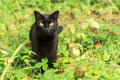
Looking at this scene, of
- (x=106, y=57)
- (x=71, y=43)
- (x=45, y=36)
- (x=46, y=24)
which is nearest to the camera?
(x=46, y=24)

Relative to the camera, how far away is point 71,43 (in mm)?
5895

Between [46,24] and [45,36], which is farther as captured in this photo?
[45,36]

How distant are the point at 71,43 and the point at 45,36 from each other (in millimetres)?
958

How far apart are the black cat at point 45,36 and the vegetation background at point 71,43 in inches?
5.6

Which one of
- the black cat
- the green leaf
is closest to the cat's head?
the black cat

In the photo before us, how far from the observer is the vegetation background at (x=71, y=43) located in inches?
185

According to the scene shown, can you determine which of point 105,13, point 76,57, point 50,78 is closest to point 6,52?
point 50,78

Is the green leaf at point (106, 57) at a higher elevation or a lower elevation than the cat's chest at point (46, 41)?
lower

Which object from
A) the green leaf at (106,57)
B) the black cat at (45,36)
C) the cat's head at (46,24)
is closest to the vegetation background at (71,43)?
the green leaf at (106,57)

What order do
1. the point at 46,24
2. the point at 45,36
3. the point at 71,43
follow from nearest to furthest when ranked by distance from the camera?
the point at 46,24, the point at 45,36, the point at 71,43

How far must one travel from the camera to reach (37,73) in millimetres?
4934

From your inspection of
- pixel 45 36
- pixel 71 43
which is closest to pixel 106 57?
pixel 71 43

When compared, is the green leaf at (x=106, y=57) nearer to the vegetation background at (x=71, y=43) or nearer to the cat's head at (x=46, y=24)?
the vegetation background at (x=71, y=43)

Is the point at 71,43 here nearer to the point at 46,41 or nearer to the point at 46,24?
the point at 46,41
